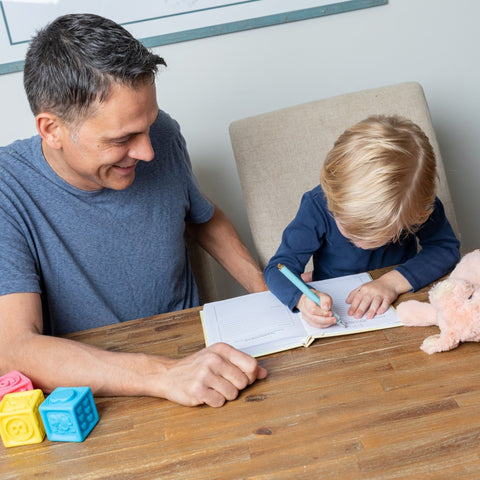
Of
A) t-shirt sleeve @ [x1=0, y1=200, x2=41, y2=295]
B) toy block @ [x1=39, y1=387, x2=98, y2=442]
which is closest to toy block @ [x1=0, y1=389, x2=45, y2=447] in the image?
toy block @ [x1=39, y1=387, x2=98, y2=442]

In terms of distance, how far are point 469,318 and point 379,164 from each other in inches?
14.1

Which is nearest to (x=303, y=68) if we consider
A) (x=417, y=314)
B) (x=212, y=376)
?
(x=417, y=314)

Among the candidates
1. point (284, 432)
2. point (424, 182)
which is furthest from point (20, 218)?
point (424, 182)

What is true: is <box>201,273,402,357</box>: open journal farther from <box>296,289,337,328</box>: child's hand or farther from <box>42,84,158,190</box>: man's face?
<box>42,84,158,190</box>: man's face

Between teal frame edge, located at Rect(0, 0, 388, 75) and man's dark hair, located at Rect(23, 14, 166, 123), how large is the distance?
0.66 metres

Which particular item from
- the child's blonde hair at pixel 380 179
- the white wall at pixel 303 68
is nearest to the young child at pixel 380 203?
the child's blonde hair at pixel 380 179

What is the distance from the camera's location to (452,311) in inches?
38.1

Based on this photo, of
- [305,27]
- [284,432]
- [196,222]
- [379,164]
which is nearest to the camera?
[284,432]

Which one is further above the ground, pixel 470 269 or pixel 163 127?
pixel 163 127

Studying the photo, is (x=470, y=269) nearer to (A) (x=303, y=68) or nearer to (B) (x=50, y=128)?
(B) (x=50, y=128)

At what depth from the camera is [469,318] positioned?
3.10 ft

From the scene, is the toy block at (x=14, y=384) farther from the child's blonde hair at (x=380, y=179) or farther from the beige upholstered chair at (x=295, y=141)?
the beige upholstered chair at (x=295, y=141)

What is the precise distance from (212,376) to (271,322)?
0.78ft

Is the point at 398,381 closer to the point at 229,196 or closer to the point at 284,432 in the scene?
the point at 284,432
